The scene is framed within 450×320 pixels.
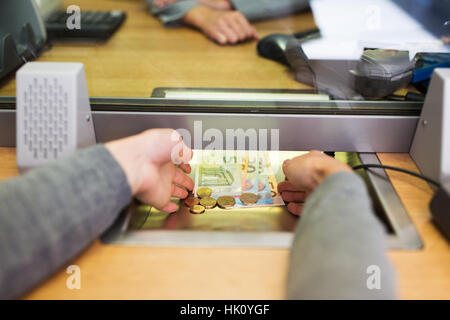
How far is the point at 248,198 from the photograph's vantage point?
0.83 metres

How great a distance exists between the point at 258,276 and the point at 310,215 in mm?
122

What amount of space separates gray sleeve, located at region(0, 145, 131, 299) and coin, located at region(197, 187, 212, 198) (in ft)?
0.93

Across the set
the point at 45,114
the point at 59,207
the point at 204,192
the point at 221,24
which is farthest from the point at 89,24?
the point at 59,207

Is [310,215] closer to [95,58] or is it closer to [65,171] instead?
[65,171]

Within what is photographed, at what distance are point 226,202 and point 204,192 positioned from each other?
62 millimetres

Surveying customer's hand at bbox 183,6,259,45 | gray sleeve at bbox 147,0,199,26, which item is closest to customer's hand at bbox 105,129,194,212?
customer's hand at bbox 183,6,259,45

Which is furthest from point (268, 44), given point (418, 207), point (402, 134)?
point (418, 207)

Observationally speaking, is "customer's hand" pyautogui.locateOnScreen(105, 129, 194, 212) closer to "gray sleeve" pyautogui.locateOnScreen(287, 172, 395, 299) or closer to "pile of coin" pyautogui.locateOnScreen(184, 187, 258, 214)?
"pile of coin" pyautogui.locateOnScreen(184, 187, 258, 214)

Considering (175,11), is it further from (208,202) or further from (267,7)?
(208,202)

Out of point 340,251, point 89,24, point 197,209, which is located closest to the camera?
point 340,251

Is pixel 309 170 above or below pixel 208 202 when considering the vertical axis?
above

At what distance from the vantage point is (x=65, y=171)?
53 centimetres
